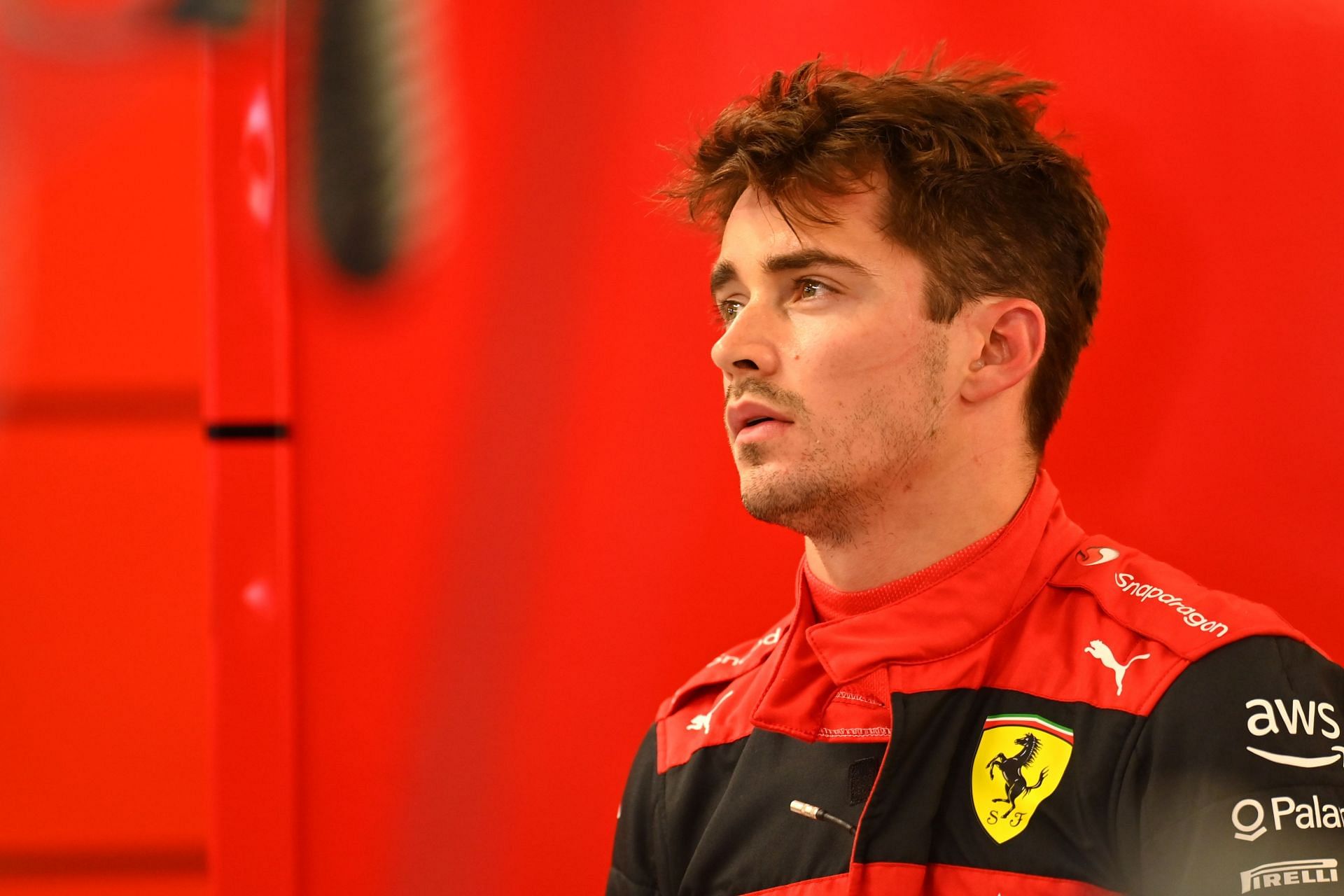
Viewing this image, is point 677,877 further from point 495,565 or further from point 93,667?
point 93,667

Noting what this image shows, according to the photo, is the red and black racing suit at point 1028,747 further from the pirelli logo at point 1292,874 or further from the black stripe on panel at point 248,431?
the black stripe on panel at point 248,431

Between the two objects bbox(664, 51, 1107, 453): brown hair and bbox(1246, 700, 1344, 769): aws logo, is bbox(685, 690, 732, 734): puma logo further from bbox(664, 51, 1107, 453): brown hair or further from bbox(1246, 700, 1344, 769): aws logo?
bbox(1246, 700, 1344, 769): aws logo

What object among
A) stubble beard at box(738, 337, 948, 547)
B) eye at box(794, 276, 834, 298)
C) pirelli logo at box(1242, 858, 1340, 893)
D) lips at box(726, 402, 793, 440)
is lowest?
pirelli logo at box(1242, 858, 1340, 893)

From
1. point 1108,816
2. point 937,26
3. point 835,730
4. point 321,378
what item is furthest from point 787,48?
point 1108,816

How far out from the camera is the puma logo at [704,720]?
1.22m

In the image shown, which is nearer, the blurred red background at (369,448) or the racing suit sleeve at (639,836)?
the racing suit sleeve at (639,836)

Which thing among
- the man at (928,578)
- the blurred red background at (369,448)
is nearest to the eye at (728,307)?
the man at (928,578)

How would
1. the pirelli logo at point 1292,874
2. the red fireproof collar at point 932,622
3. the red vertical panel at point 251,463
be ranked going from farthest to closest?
the red vertical panel at point 251,463, the red fireproof collar at point 932,622, the pirelli logo at point 1292,874

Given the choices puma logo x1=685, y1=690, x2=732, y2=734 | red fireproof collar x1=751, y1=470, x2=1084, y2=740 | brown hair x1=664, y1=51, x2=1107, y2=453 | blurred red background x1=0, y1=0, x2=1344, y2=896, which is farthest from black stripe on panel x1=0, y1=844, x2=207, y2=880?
brown hair x1=664, y1=51, x2=1107, y2=453

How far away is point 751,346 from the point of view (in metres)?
1.10

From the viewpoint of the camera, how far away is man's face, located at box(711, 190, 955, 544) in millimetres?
1078

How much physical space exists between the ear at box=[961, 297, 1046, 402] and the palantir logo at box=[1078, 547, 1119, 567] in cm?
16

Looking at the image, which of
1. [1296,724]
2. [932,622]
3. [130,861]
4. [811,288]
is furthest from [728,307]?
[130,861]

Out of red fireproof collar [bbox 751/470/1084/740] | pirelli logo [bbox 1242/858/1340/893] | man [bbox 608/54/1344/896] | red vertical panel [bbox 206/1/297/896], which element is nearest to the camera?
pirelli logo [bbox 1242/858/1340/893]
